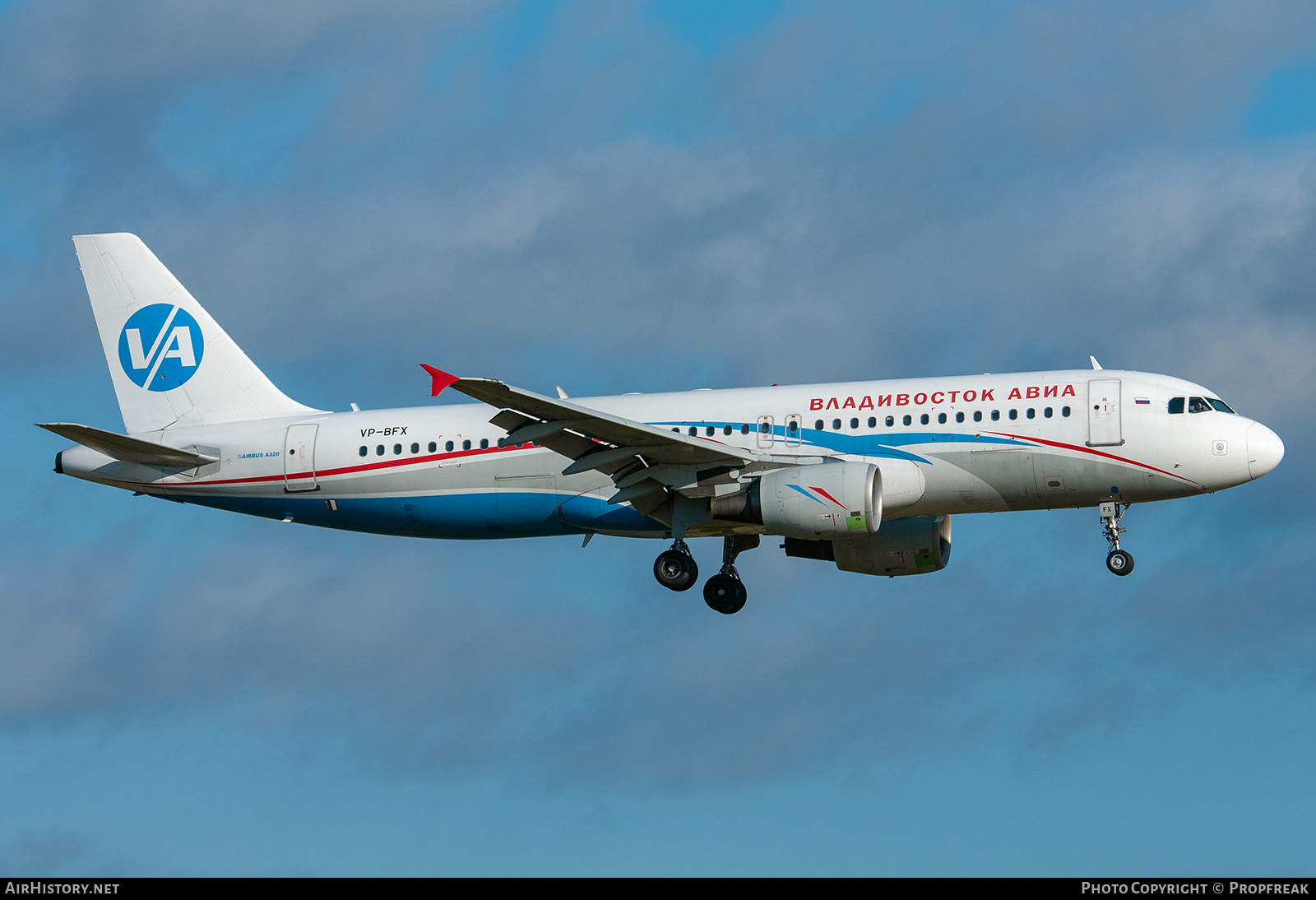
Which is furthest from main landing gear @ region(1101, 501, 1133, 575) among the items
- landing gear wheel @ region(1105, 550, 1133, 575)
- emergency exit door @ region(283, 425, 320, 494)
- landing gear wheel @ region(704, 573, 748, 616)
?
emergency exit door @ region(283, 425, 320, 494)

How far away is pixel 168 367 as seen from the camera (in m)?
48.5

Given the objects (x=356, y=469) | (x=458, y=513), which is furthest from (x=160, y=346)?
(x=458, y=513)

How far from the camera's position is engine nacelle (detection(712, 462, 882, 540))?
39.5 meters

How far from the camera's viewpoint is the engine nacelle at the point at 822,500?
39469mm

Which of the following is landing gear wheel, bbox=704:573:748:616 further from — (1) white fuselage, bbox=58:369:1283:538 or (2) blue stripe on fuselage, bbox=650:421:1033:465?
(2) blue stripe on fuselage, bbox=650:421:1033:465

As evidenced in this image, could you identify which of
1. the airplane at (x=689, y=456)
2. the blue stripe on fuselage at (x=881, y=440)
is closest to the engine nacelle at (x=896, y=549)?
the airplane at (x=689, y=456)

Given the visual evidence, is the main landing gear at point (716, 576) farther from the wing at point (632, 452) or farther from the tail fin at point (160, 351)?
the tail fin at point (160, 351)

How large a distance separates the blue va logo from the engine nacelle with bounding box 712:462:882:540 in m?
17.6

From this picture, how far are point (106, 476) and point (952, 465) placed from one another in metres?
21.8

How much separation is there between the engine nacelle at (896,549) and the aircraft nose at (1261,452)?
850 cm

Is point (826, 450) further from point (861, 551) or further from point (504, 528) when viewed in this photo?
point (504, 528)
